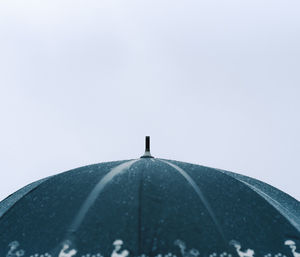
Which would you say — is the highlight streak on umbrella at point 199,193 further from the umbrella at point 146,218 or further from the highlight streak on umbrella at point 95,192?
the highlight streak on umbrella at point 95,192

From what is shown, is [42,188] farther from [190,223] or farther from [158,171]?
[190,223]

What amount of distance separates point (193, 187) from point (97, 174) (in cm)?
56

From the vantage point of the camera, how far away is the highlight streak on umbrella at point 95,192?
247 cm

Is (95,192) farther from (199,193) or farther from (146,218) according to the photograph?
(199,193)

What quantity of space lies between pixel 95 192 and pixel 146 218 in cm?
39

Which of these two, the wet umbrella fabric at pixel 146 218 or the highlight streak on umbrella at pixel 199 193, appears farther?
the highlight streak on umbrella at pixel 199 193

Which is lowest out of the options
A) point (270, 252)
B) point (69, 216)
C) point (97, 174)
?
point (270, 252)

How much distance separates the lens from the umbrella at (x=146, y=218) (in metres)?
2.33

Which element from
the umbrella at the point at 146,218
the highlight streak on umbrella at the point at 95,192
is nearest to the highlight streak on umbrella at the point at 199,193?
the umbrella at the point at 146,218

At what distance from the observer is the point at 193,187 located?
2.74m

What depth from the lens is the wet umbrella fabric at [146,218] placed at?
2334 mm

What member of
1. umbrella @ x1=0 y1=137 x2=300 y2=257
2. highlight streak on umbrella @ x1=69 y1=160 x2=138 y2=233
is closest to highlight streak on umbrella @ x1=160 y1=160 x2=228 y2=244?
umbrella @ x1=0 y1=137 x2=300 y2=257

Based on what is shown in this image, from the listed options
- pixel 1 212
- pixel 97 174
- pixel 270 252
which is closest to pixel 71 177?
pixel 97 174

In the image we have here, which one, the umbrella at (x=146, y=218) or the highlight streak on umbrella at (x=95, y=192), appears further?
the highlight streak on umbrella at (x=95, y=192)
